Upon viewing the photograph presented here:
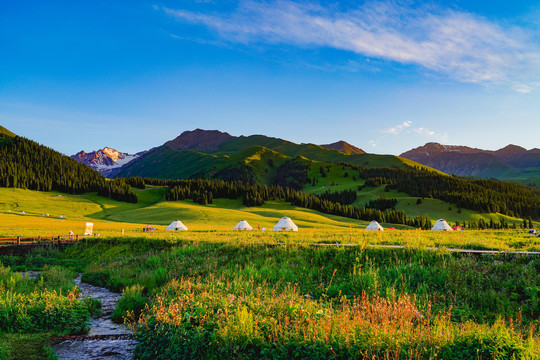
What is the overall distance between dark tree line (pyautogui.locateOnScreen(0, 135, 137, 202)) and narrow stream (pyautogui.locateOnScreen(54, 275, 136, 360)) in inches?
5247

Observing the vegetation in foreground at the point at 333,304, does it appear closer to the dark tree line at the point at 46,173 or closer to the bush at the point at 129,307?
the bush at the point at 129,307

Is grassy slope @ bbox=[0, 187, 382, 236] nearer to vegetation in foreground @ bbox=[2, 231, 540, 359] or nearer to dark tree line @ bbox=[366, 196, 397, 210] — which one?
vegetation in foreground @ bbox=[2, 231, 540, 359]

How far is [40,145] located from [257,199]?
12138cm

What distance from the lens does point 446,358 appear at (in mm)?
6867

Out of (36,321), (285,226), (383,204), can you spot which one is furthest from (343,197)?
(36,321)

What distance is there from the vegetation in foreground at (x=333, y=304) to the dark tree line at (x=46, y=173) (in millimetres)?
130073

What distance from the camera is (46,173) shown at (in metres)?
144

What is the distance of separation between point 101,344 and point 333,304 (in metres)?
8.09

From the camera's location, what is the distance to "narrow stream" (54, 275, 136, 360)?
31.9 feet

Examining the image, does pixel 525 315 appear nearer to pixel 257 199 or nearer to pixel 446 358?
pixel 446 358

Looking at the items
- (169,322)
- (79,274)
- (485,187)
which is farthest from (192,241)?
(485,187)

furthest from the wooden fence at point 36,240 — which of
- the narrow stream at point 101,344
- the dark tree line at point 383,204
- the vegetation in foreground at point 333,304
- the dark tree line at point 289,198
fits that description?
the dark tree line at point 383,204

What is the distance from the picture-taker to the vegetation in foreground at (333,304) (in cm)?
731

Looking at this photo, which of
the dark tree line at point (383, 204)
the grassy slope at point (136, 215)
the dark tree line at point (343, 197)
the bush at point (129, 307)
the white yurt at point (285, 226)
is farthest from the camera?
the dark tree line at point (343, 197)
